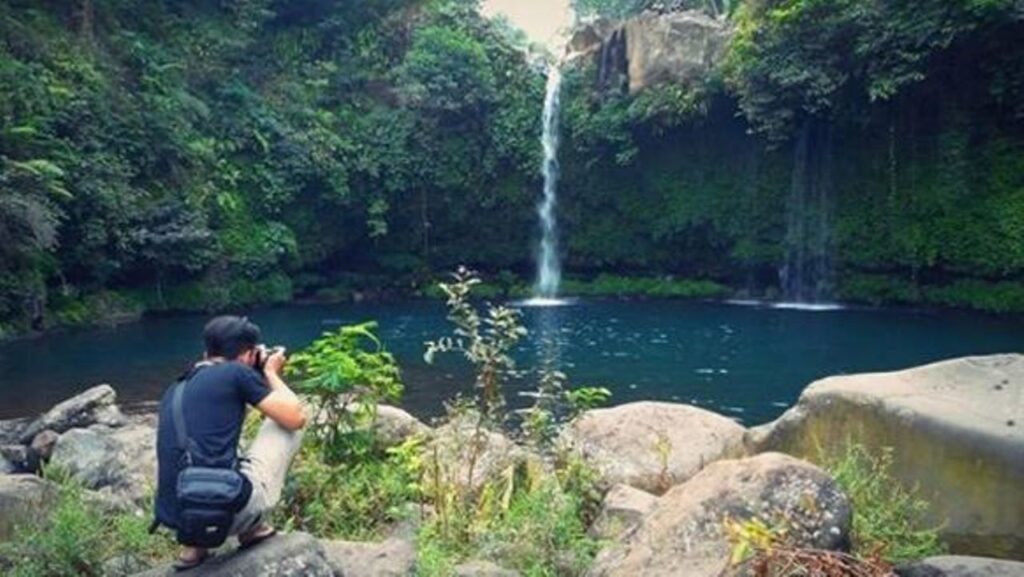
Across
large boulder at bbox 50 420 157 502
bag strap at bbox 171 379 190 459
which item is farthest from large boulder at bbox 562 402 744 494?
large boulder at bbox 50 420 157 502

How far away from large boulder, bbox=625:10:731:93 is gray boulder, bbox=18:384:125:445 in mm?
18271

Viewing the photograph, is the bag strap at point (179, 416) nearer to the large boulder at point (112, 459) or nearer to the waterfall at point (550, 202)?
the large boulder at point (112, 459)

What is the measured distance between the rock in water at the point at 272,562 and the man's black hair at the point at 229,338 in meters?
0.87

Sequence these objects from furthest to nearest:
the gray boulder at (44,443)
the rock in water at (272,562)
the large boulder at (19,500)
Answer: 1. the gray boulder at (44,443)
2. the large boulder at (19,500)
3. the rock in water at (272,562)


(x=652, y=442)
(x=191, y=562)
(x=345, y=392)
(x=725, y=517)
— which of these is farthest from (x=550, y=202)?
(x=191, y=562)

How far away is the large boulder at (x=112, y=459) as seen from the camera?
679 cm

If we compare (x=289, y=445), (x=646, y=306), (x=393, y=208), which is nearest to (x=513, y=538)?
(x=289, y=445)

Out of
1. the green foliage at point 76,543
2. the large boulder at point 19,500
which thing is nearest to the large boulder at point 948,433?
the green foliage at point 76,543

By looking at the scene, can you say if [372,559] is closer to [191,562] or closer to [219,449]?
[191,562]

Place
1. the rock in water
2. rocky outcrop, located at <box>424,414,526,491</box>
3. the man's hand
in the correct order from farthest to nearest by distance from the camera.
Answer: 1. rocky outcrop, located at <box>424,414,526,491</box>
2. the man's hand
3. the rock in water

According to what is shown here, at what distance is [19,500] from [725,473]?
401 centimetres

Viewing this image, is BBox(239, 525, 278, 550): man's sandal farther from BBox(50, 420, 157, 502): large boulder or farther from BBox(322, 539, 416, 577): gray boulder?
BBox(50, 420, 157, 502): large boulder

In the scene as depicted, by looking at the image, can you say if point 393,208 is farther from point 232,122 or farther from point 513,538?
point 513,538

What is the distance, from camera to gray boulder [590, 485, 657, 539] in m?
5.05
